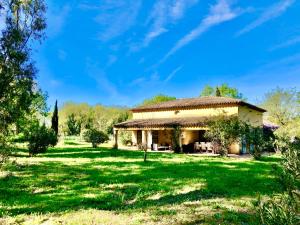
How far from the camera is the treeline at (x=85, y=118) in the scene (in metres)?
72.7

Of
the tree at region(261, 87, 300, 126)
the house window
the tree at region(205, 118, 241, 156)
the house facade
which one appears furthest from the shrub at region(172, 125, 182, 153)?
the tree at region(261, 87, 300, 126)

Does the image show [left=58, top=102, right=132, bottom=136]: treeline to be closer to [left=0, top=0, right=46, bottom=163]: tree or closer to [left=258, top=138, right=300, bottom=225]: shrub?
[left=0, top=0, right=46, bottom=163]: tree

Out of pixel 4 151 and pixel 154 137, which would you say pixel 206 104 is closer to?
pixel 154 137

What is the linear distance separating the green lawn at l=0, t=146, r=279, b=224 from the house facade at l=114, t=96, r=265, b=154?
14.8m

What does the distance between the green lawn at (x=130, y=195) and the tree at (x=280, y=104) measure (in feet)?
128

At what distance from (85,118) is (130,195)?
68.5 m

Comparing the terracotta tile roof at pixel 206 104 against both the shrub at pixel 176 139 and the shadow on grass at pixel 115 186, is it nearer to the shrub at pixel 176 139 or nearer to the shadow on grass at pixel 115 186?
the shrub at pixel 176 139

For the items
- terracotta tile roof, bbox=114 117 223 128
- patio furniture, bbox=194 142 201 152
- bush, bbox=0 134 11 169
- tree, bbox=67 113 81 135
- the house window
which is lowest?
patio furniture, bbox=194 142 201 152

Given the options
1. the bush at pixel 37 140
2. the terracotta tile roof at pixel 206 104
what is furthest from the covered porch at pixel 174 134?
the bush at pixel 37 140

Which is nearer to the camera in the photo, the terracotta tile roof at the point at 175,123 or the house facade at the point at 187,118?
the terracotta tile roof at the point at 175,123

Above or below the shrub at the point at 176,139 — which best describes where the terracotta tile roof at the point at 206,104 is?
above

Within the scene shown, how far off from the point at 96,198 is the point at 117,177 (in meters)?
4.56

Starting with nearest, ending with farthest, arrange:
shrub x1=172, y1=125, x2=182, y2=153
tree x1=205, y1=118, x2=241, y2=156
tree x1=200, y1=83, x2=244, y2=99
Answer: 1. tree x1=205, y1=118, x2=241, y2=156
2. shrub x1=172, y1=125, x2=182, y2=153
3. tree x1=200, y1=83, x2=244, y2=99

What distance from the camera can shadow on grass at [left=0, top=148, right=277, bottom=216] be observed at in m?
10.9
